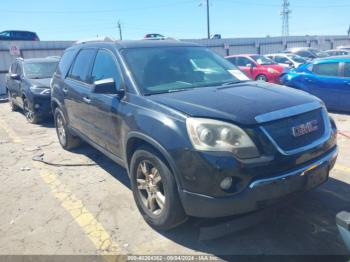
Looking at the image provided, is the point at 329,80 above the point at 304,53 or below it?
below

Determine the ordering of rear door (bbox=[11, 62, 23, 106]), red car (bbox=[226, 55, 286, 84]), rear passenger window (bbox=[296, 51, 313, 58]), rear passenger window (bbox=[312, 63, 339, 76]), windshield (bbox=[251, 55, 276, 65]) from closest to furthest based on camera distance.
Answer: rear passenger window (bbox=[312, 63, 339, 76]) < rear door (bbox=[11, 62, 23, 106]) < red car (bbox=[226, 55, 286, 84]) < windshield (bbox=[251, 55, 276, 65]) < rear passenger window (bbox=[296, 51, 313, 58])

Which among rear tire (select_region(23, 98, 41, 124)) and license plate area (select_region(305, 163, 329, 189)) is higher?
license plate area (select_region(305, 163, 329, 189))

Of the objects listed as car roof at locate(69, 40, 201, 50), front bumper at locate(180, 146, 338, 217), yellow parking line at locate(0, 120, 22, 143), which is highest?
car roof at locate(69, 40, 201, 50)

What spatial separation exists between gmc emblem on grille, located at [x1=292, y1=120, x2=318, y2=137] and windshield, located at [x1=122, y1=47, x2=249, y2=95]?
117cm

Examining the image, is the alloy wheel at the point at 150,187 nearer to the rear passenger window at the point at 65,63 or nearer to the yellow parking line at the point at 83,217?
the yellow parking line at the point at 83,217

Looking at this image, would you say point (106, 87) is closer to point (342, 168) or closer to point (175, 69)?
point (175, 69)

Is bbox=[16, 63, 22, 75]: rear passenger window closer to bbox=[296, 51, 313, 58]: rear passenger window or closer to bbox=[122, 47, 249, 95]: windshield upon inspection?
bbox=[122, 47, 249, 95]: windshield

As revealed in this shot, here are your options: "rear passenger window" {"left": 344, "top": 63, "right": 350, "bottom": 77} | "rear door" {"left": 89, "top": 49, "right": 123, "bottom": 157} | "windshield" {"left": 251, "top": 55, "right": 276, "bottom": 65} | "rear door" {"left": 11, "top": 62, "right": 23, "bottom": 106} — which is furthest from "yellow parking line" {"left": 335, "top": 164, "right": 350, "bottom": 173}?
"windshield" {"left": 251, "top": 55, "right": 276, "bottom": 65}

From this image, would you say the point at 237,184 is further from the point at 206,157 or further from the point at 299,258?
the point at 299,258

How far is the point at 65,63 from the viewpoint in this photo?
5691mm

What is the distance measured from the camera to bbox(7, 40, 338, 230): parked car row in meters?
2.65

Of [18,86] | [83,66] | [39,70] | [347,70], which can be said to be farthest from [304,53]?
[83,66]

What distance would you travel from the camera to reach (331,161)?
3166 millimetres

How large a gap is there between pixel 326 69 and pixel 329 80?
1.30 feet
